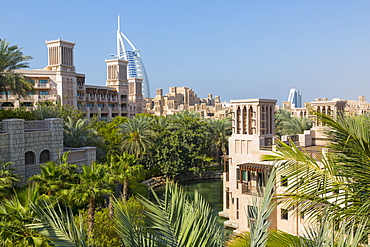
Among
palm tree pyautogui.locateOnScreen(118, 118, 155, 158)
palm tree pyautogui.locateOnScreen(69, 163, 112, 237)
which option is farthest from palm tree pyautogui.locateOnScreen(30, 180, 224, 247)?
palm tree pyautogui.locateOnScreen(118, 118, 155, 158)

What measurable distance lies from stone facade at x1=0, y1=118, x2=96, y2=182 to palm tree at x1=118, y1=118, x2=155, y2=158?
33.7ft

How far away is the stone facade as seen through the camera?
17953 mm

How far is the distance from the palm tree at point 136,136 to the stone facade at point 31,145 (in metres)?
10.3

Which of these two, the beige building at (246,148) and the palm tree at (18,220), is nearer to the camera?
the palm tree at (18,220)

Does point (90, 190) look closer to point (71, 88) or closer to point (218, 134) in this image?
point (218, 134)

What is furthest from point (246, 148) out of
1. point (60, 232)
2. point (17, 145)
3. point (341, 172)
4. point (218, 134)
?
point (60, 232)

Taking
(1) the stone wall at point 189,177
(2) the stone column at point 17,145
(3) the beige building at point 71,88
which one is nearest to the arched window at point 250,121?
(2) the stone column at point 17,145

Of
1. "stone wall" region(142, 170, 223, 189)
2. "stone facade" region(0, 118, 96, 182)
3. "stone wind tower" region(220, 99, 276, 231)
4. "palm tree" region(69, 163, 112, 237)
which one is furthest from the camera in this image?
"stone wall" region(142, 170, 223, 189)

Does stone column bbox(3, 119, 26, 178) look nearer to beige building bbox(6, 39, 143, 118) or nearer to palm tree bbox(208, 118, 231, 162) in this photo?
beige building bbox(6, 39, 143, 118)

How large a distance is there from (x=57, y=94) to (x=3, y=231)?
39207mm

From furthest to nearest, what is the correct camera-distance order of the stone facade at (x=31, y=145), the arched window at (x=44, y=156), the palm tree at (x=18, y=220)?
the arched window at (x=44, y=156), the stone facade at (x=31, y=145), the palm tree at (x=18, y=220)

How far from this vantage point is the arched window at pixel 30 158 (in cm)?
1921

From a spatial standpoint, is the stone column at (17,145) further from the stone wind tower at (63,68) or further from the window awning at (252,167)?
the stone wind tower at (63,68)

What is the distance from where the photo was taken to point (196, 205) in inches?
154
